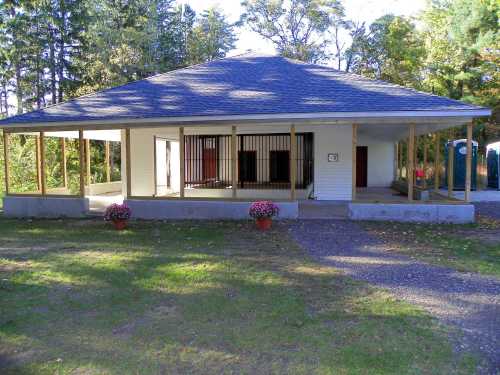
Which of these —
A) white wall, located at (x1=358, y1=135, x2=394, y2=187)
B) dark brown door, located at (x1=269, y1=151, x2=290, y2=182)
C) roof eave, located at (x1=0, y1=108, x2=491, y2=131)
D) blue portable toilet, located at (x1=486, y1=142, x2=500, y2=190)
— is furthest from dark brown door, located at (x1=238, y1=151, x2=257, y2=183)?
blue portable toilet, located at (x1=486, y1=142, x2=500, y2=190)

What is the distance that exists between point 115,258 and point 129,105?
626cm

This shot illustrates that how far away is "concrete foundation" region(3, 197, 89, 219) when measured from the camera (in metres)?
11.5

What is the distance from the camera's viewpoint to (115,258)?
21.7 feet

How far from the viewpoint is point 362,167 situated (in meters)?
19.4

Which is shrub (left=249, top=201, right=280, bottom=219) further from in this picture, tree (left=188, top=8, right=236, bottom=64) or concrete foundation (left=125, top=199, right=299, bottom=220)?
tree (left=188, top=8, right=236, bottom=64)

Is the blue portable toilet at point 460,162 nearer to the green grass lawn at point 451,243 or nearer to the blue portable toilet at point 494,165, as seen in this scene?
the blue portable toilet at point 494,165

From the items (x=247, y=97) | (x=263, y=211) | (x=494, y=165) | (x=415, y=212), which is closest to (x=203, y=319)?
(x=263, y=211)

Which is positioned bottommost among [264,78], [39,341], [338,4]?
[39,341]

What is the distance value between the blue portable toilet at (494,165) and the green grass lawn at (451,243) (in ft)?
29.3

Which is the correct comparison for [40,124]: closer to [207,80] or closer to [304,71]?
[207,80]

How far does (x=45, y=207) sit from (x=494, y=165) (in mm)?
17481

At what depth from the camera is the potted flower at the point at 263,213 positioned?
900 centimetres

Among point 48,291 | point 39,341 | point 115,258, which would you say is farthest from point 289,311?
point 115,258

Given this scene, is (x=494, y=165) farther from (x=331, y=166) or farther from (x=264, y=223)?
(x=264, y=223)
